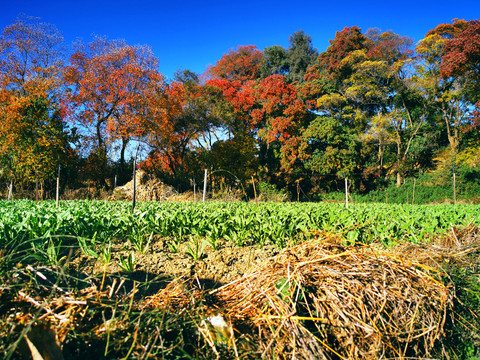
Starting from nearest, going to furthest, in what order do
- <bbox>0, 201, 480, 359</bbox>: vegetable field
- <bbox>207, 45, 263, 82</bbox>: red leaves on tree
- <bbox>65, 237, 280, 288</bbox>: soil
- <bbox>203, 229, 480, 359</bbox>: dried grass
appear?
<bbox>0, 201, 480, 359</bbox>: vegetable field, <bbox>203, 229, 480, 359</bbox>: dried grass, <bbox>65, 237, 280, 288</bbox>: soil, <bbox>207, 45, 263, 82</bbox>: red leaves on tree

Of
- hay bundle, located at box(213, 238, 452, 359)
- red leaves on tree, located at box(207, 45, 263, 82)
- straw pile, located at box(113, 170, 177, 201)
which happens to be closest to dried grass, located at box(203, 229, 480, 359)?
hay bundle, located at box(213, 238, 452, 359)

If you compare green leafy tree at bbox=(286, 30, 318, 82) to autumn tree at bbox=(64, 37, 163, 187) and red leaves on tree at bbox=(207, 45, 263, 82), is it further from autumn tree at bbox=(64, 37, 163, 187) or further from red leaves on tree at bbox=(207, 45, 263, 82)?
autumn tree at bbox=(64, 37, 163, 187)

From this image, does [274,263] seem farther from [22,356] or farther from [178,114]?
[178,114]

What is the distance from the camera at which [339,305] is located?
63.7 inches

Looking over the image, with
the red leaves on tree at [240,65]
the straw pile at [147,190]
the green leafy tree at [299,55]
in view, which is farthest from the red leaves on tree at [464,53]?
the straw pile at [147,190]

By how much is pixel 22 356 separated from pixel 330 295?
57.5 inches

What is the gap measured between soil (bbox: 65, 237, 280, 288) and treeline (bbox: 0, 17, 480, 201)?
14.3m

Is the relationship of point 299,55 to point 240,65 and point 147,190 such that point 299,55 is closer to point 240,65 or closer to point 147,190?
point 240,65

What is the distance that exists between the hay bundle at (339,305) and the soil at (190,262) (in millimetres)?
1057

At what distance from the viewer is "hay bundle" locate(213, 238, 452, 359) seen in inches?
58.8

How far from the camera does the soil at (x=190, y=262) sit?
2.98m

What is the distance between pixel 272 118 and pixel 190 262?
19.0 metres

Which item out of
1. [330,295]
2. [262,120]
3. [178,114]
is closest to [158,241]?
[330,295]

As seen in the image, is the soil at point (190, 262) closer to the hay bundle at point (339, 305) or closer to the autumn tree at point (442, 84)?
the hay bundle at point (339, 305)
